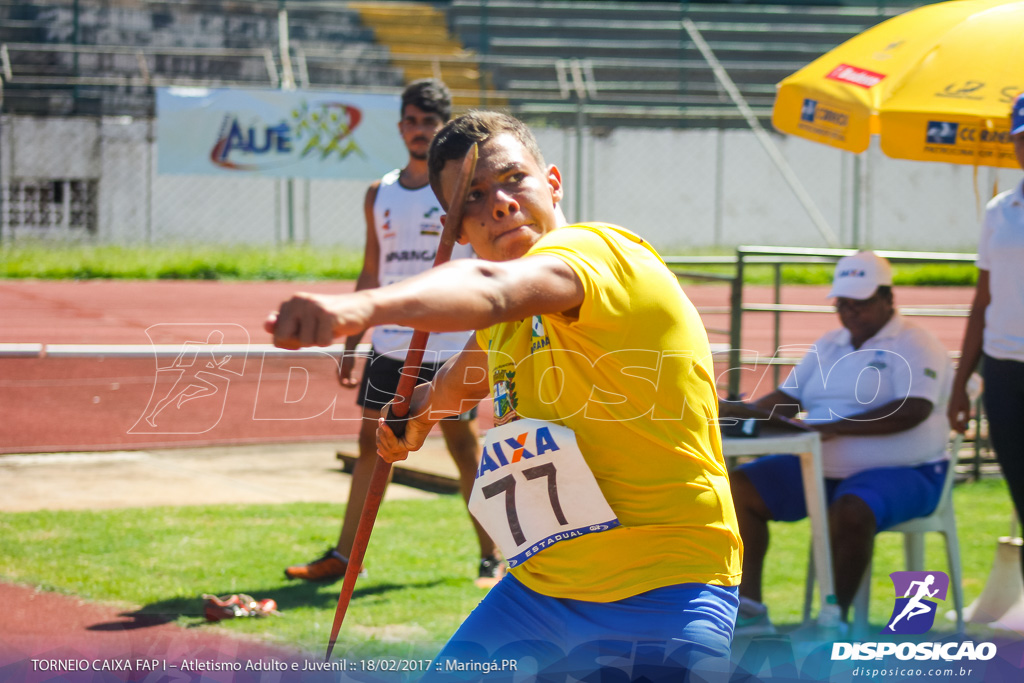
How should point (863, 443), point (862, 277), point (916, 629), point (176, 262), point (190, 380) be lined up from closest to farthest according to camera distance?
point (916, 629) → point (863, 443) → point (862, 277) → point (190, 380) → point (176, 262)

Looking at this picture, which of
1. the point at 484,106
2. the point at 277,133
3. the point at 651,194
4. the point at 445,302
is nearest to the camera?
the point at 445,302

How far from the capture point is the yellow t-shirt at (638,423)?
1.87 metres

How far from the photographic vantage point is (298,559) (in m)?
4.99

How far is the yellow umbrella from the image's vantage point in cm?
409

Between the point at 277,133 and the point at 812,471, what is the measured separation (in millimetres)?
11608

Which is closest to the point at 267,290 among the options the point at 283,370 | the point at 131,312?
the point at 131,312

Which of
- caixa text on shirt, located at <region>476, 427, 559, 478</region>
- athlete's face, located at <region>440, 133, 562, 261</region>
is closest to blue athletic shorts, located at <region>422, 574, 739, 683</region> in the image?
caixa text on shirt, located at <region>476, 427, 559, 478</region>

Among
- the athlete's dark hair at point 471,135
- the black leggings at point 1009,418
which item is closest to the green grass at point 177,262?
the black leggings at point 1009,418

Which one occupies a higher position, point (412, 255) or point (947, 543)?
point (412, 255)

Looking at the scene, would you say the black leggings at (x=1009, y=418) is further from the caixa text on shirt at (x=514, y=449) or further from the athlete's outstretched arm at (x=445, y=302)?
the athlete's outstretched arm at (x=445, y=302)

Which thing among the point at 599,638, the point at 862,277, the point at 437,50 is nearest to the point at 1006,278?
the point at 862,277

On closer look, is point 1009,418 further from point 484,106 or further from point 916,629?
point 484,106

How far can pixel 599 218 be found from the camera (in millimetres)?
17828

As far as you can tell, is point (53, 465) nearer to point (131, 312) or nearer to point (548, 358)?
point (548, 358)
